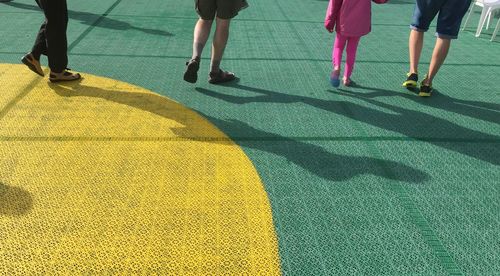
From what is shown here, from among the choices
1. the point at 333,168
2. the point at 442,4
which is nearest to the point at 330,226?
the point at 333,168

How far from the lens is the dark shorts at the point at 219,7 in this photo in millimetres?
3445

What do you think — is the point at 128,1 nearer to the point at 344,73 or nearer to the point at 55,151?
the point at 344,73

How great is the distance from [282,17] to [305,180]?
468 cm

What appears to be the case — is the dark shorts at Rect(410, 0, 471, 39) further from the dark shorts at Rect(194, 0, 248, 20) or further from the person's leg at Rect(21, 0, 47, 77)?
the person's leg at Rect(21, 0, 47, 77)

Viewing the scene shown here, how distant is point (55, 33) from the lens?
11.0 ft

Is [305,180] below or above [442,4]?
below

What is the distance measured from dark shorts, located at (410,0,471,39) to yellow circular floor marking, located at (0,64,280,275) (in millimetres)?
2274

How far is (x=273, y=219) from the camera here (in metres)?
2.10

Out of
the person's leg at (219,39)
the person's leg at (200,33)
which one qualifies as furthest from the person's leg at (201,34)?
the person's leg at (219,39)

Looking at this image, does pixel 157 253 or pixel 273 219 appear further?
pixel 273 219

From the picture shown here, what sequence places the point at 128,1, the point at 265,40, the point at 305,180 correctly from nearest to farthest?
the point at 305,180, the point at 265,40, the point at 128,1

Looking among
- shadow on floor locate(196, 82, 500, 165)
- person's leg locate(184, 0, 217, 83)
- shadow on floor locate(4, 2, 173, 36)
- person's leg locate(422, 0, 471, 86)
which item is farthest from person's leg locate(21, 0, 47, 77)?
person's leg locate(422, 0, 471, 86)

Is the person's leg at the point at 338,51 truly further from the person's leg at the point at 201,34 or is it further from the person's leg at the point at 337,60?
the person's leg at the point at 201,34

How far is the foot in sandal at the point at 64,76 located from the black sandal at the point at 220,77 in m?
1.22
